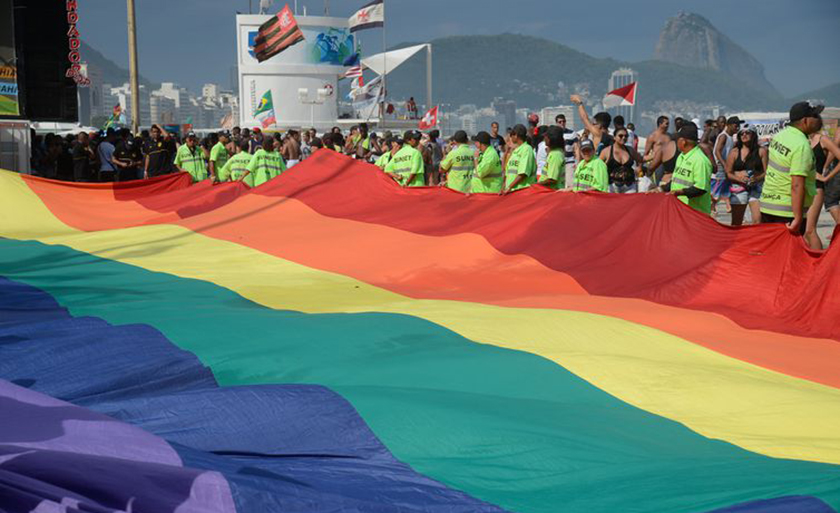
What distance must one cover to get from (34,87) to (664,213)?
617 inches

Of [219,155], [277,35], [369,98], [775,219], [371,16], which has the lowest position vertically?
[775,219]

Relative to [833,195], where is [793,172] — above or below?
above

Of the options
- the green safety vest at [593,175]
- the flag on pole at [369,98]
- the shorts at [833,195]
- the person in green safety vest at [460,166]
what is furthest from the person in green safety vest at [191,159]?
the flag on pole at [369,98]

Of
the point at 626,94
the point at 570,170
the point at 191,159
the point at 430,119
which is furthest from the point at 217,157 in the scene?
the point at 430,119

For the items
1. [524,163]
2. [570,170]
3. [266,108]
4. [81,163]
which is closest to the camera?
[524,163]

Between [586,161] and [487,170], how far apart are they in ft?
5.59

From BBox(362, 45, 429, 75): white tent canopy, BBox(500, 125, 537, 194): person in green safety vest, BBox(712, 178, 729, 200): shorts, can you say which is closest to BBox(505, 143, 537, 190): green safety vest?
BBox(500, 125, 537, 194): person in green safety vest

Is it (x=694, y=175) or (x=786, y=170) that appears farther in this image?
(x=694, y=175)

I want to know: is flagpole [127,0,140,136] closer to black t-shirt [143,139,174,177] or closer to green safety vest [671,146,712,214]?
black t-shirt [143,139,174,177]

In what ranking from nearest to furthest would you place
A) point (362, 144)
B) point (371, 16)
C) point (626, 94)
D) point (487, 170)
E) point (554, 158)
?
point (554, 158) → point (487, 170) → point (362, 144) → point (626, 94) → point (371, 16)

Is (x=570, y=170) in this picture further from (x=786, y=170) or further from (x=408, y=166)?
(x=786, y=170)

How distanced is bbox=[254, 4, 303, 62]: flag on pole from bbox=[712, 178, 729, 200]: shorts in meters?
22.2

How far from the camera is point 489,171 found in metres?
12.0

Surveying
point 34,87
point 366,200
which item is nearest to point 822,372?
point 366,200
